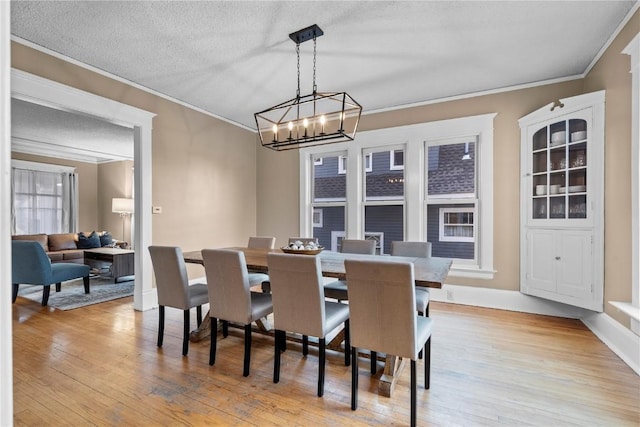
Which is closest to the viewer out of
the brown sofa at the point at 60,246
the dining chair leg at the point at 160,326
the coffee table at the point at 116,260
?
the dining chair leg at the point at 160,326

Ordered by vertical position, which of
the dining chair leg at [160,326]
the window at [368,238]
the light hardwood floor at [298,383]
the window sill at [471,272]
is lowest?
the light hardwood floor at [298,383]

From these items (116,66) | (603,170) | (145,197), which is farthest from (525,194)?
(116,66)

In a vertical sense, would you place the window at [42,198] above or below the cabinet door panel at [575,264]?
above

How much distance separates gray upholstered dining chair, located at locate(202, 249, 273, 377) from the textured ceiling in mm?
1875

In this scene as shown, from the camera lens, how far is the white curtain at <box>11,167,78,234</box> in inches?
260

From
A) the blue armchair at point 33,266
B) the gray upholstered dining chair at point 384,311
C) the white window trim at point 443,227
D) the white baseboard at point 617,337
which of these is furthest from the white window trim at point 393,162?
the blue armchair at point 33,266

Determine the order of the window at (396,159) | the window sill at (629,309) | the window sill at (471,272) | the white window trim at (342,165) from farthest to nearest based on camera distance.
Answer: the white window trim at (342,165), the window at (396,159), the window sill at (471,272), the window sill at (629,309)

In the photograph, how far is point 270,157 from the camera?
5.55 meters

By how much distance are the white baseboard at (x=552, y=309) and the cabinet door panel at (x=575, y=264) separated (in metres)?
0.27

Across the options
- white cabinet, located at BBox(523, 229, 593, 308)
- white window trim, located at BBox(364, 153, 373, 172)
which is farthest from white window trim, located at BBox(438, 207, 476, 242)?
white window trim, located at BBox(364, 153, 373, 172)

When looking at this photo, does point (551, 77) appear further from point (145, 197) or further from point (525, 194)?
point (145, 197)

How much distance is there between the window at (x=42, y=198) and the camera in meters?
6.59

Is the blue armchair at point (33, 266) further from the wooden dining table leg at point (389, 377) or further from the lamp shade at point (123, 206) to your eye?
the wooden dining table leg at point (389, 377)

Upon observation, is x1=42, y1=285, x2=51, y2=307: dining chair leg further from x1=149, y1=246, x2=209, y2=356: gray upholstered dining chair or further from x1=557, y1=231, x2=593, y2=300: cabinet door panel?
x1=557, y1=231, x2=593, y2=300: cabinet door panel
